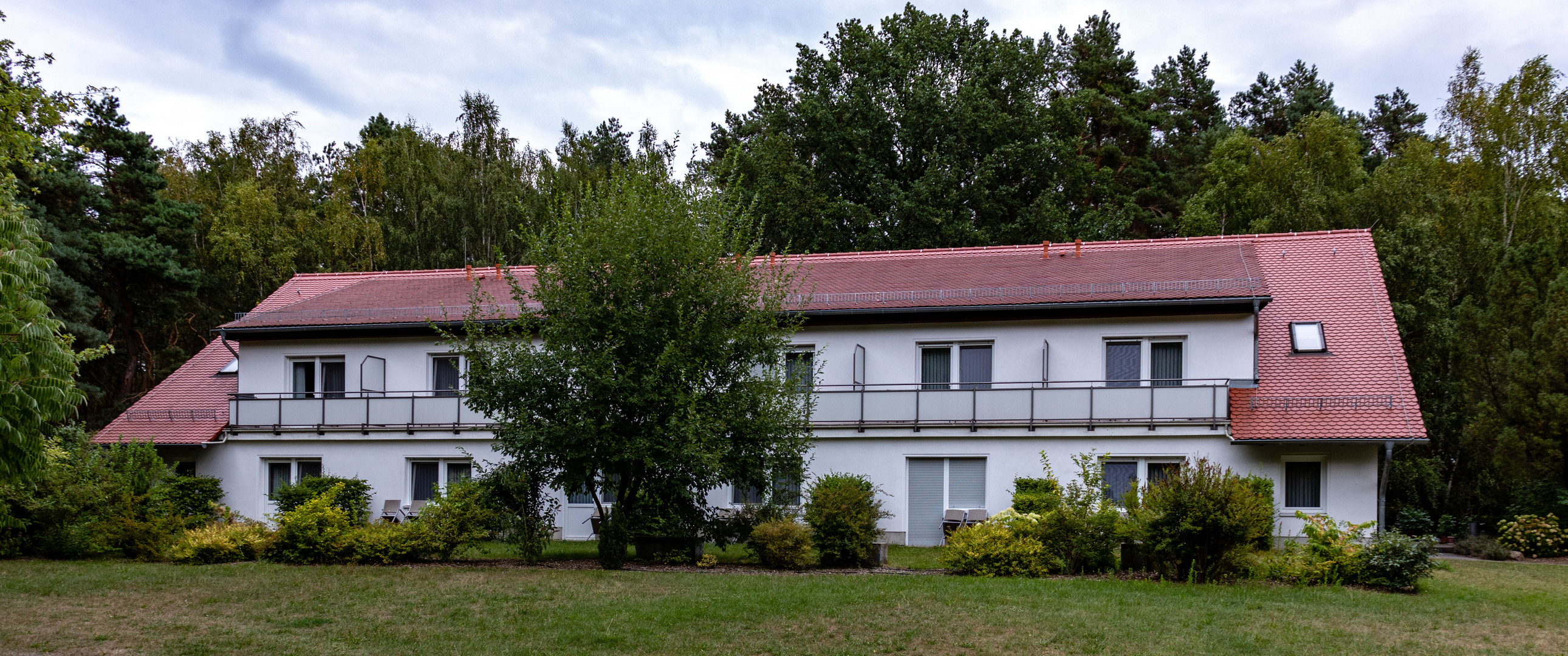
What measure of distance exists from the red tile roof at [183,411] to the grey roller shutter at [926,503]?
1537 centimetres

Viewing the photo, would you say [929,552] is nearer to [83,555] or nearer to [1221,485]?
[1221,485]

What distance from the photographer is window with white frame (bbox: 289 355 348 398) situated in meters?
26.1

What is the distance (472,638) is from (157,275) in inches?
1326

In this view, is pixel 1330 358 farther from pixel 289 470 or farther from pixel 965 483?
pixel 289 470

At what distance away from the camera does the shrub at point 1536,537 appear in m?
21.1

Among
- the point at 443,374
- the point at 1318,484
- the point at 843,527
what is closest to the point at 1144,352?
the point at 1318,484

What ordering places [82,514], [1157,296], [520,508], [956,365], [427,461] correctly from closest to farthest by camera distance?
[520,508]
[82,514]
[1157,296]
[956,365]
[427,461]

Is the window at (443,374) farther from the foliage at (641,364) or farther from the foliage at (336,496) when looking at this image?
the foliage at (641,364)

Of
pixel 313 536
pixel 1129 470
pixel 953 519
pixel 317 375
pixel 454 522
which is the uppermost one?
pixel 317 375

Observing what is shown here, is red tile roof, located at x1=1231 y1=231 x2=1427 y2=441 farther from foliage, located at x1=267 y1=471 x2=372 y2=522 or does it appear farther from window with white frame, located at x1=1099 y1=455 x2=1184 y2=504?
foliage, located at x1=267 y1=471 x2=372 y2=522

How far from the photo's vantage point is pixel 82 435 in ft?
68.9

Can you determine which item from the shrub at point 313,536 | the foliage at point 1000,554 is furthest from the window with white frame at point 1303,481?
the shrub at point 313,536

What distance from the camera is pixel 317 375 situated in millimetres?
26062

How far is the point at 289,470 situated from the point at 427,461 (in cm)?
340
